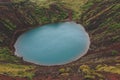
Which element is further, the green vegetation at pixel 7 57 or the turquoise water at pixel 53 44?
the turquoise water at pixel 53 44

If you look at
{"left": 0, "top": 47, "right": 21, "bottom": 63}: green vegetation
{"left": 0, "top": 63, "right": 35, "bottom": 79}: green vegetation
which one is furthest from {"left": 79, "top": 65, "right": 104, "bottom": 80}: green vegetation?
{"left": 0, "top": 47, "right": 21, "bottom": 63}: green vegetation

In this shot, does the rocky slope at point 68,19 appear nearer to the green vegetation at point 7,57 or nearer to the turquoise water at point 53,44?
the green vegetation at point 7,57

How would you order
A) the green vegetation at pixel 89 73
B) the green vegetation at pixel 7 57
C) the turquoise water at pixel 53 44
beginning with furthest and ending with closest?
the turquoise water at pixel 53 44 → the green vegetation at pixel 7 57 → the green vegetation at pixel 89 73

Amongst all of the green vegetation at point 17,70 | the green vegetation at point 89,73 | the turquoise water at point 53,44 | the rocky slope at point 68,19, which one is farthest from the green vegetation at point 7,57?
the green vegetation at point 89,73

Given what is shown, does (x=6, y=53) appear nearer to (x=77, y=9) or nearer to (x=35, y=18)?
(x=35, y=18)

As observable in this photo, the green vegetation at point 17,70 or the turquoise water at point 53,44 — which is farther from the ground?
the turquoise water at point 53,44

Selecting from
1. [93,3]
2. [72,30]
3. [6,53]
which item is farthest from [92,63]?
[93,3]

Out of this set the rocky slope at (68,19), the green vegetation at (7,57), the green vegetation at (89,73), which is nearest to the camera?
the green vegetation at (89,73)

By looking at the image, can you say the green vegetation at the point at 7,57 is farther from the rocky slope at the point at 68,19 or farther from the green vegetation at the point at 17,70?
the green vegetation at the point at 17,70

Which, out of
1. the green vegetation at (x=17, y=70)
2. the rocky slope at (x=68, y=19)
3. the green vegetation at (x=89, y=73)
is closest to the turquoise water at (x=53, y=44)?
the rocky slope at (x=68, y=19)
